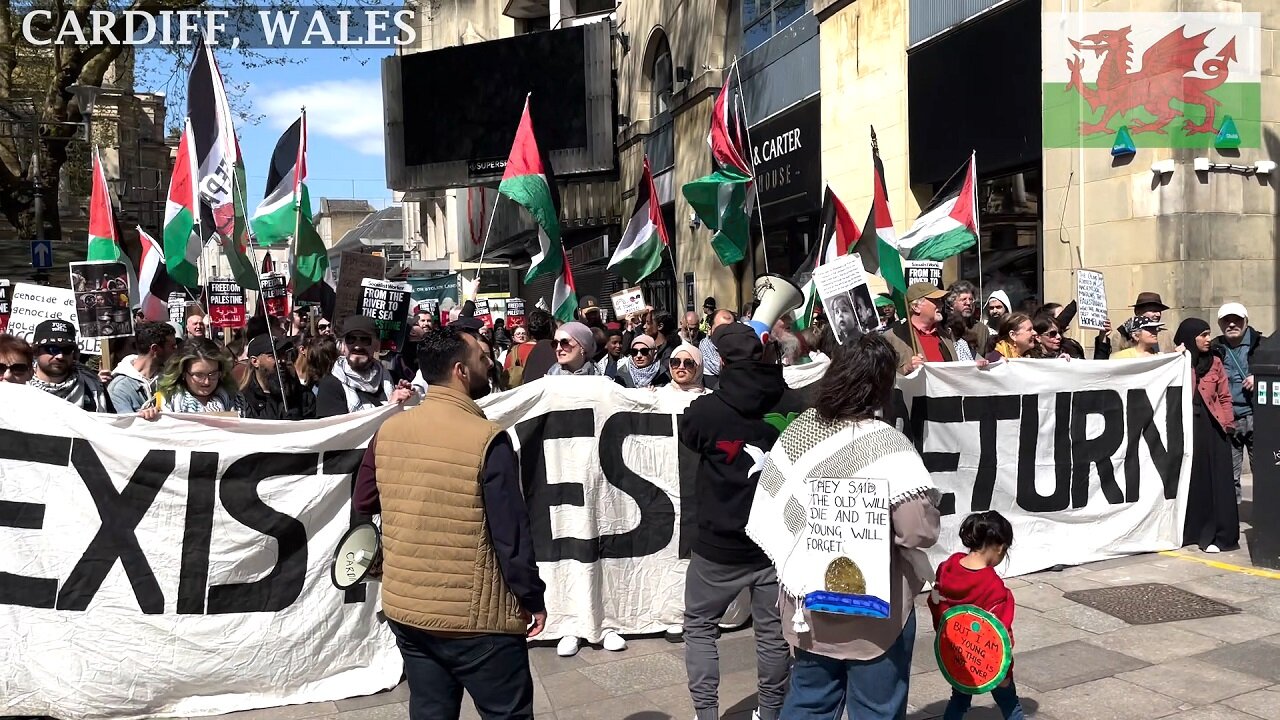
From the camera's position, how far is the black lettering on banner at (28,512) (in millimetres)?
4996

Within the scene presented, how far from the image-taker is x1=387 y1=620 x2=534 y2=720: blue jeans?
3.35m

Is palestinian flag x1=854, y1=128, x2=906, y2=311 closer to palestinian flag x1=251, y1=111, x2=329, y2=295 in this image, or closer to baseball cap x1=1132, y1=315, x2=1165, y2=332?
baseball cap x1=1132, y1=315, x2=1165, y2=332

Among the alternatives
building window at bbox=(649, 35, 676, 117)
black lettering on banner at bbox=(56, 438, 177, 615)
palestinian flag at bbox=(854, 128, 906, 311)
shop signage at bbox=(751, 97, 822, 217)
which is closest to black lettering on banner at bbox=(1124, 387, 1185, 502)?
palestinian flag at bbox=(854, 128, 906, 311)

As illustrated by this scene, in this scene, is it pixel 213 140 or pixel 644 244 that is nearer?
pixel 213 140

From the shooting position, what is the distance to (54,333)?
21.5ft

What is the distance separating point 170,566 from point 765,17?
17.3 metres

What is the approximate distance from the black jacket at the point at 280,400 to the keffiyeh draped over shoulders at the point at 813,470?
14.5 ft

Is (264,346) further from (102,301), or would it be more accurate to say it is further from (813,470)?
(813,470)

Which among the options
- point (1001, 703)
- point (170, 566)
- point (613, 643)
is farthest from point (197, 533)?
point (1001, 703)

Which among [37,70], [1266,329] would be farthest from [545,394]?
[37,70]

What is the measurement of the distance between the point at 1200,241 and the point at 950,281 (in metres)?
3.86

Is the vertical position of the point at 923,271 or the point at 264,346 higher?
the point at 923,271

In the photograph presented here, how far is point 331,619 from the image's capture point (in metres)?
5.38

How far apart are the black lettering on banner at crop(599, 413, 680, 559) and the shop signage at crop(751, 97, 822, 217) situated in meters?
11.9
